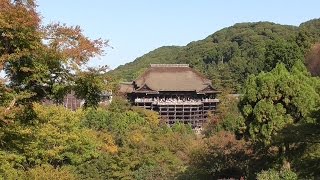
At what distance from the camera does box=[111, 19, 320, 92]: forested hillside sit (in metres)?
41.7

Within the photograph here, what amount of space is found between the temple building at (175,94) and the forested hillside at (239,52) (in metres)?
4.60

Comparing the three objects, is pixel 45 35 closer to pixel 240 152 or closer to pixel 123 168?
pixel 240 152

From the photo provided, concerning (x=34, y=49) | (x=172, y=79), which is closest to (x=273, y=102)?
(x=34, y=49)

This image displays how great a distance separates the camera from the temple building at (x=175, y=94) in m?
38.7

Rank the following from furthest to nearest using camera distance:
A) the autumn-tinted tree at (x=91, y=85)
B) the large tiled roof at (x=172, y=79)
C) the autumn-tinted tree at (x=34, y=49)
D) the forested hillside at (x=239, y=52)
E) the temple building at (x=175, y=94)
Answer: the forested hillside at (x=239, y=52) → the large tiled roof at (x=172, y=79) → the temple building at (x=175, y=94) → the autumn-tinted tree at (x=91, y=85) → the autumn-tinted tree at (x=34, y=49)

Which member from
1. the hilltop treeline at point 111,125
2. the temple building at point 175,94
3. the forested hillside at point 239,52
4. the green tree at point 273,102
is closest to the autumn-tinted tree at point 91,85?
the hilltop treeline at point 111,125

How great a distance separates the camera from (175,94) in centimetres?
4147

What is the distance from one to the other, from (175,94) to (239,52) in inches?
1562

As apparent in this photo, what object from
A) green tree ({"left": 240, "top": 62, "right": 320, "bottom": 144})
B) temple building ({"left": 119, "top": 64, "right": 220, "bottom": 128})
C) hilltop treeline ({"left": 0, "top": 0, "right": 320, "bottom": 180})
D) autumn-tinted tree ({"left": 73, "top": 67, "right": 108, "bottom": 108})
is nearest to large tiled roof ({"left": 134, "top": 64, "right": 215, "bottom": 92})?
temple building ({"left": 119, "top": 64, "right": 220, "bottom": 128})

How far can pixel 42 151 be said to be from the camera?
15.5 m

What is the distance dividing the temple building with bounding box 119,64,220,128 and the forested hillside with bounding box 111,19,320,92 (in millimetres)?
4598

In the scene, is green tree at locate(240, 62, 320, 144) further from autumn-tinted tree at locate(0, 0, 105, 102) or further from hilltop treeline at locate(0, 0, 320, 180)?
autumn-tinted tree at locate(0, 0, 105, 102)

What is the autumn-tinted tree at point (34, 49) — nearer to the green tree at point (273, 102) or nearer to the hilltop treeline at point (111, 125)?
the hilltop treeline at point (111, 125)

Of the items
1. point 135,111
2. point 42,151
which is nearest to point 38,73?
point 42,151
